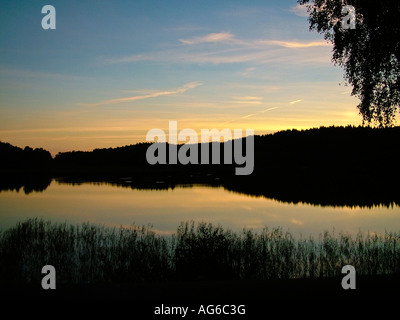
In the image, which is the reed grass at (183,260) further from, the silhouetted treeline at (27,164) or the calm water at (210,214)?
the silhouetted treeline at (27,164)

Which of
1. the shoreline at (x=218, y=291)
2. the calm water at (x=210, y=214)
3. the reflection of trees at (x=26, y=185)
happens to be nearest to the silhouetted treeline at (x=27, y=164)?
the reflection of trees at (x=26, y=185)

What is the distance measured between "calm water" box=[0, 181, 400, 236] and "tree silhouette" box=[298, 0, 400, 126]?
11.6 m

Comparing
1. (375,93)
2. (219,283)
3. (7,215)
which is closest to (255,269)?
(219,283)

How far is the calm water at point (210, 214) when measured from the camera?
27406 millimetres

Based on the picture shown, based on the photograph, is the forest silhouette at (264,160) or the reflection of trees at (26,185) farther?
the forest silhouette at (264,160)

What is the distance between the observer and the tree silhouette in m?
12.2

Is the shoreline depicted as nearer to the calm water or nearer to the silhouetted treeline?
the calm water

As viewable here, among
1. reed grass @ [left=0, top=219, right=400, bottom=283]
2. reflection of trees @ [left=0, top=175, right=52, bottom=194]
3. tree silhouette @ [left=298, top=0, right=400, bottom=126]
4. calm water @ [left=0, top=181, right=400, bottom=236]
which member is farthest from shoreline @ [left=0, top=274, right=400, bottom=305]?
reflection of trees @ [left=0, top=175, right=52, bottom=194]

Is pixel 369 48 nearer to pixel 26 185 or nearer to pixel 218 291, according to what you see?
pixel 218 291

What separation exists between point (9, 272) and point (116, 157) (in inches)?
4095

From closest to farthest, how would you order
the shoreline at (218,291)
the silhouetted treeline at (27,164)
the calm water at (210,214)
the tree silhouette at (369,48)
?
the shoreline at (218,291)
the tree silhouette at (369,48)
the calm water at (210,214)
the silhouetted treeline at (27,164)

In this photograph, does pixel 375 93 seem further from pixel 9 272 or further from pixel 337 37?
pixel 9 272

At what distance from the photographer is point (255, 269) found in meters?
10.4

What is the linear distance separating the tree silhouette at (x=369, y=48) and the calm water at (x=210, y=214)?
11.6 metres
